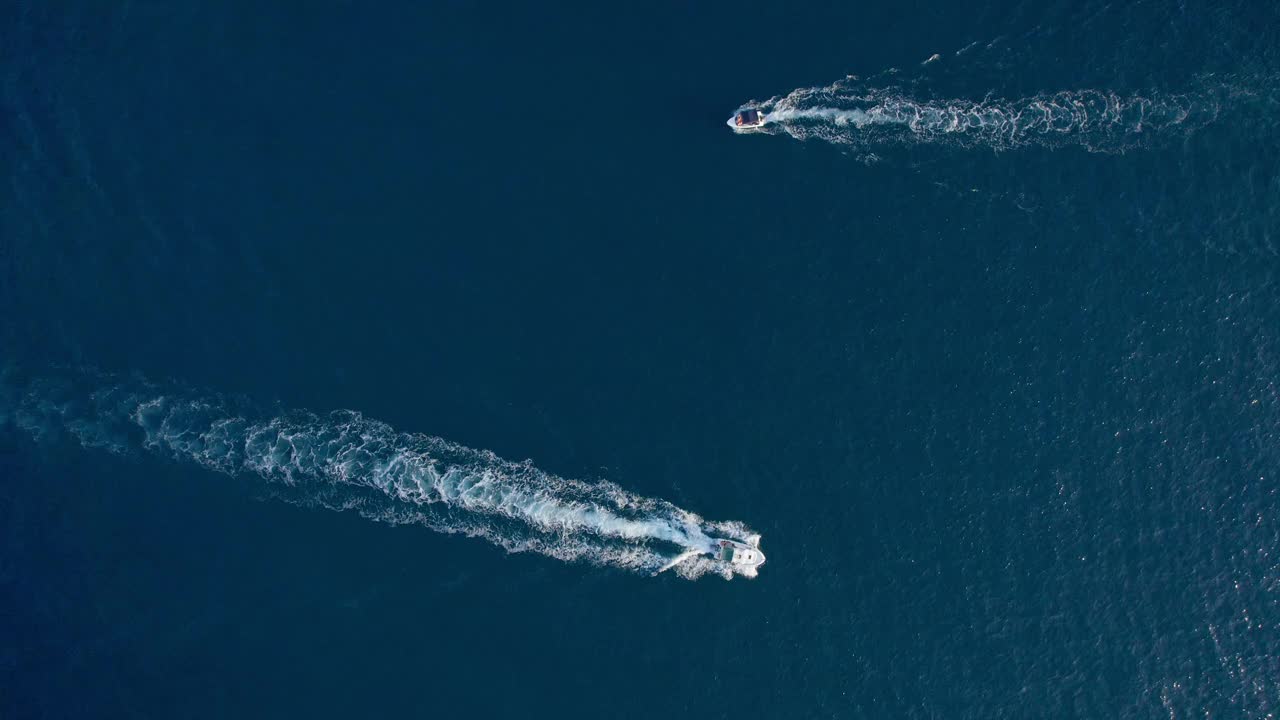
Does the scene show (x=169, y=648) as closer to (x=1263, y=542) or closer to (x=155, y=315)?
(x=155, y=315)

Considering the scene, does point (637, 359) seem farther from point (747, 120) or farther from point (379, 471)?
point (379, 471)

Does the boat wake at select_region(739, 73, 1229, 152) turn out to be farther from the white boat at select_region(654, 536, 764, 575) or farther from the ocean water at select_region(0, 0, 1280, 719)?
the white boat at select_region(654, 536, 764, 575)

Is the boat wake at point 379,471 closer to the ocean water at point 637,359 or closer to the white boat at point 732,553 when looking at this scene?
the white boat at point 732,553

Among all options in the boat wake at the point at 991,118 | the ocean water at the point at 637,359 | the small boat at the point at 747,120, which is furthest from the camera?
the boat wake at the point at 991,118

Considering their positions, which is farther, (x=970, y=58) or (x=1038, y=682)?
(x=970, y=58)

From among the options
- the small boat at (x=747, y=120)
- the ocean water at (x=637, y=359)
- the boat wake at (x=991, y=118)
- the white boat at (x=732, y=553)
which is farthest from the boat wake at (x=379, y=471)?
the boat wake at (x=991, y=118)

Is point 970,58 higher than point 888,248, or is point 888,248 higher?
point 970,58

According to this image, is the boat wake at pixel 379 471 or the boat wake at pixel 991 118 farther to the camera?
the boat wake at pixel 991 118

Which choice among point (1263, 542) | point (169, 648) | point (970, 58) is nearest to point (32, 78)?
point (169, 648)
